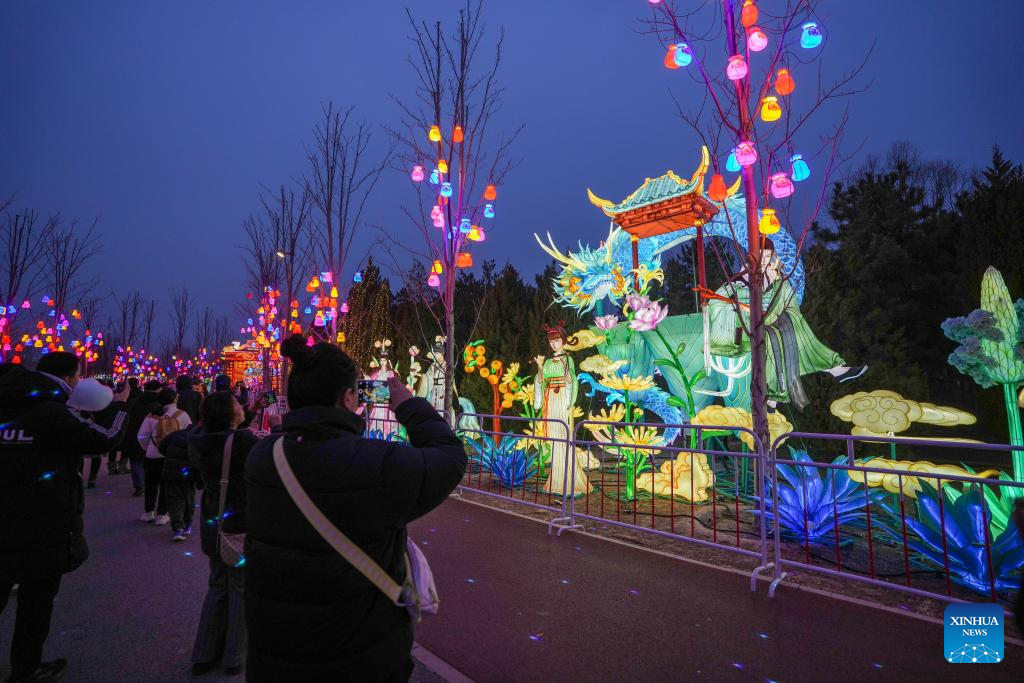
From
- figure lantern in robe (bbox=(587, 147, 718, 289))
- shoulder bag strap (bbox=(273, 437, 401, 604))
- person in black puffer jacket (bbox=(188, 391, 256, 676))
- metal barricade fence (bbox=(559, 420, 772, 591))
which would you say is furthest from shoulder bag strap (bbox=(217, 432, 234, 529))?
figure lantern in robe (bbox=(587, 147, 718, 289))

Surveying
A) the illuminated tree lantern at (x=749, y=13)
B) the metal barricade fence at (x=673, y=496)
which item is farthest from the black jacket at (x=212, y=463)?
the illuminated tree lantern at (x=749, y=13)

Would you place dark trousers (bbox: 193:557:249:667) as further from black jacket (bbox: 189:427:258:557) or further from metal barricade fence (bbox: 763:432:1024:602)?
metal barricade fence (bbox: 763:432:1024:602)

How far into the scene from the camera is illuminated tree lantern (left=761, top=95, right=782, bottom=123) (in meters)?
5.81

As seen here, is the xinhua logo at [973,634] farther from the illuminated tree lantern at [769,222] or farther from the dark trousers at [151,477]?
the dark trousers at [151,477]

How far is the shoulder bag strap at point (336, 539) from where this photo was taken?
1.65 m

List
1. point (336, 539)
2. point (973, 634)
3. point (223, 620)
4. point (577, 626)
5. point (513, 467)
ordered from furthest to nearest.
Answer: point (513, 467) < point (577, 626) < point (973, 634) < point (223, 620) < point (336, 539)

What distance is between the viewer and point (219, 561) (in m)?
3.13

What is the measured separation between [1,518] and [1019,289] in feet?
46.4

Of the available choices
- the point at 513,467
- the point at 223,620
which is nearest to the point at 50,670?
the point at 223,620

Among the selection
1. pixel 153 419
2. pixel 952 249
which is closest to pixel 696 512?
pixel 153 419

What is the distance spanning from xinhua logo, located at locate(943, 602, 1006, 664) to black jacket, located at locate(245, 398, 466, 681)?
3343 mm

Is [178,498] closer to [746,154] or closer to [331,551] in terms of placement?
[331,551]

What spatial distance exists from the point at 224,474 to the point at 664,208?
8961 mm

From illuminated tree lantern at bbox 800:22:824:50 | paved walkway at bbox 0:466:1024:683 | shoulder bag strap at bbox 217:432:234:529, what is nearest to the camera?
shoulder bag strap at bbox 217:432:234:529
